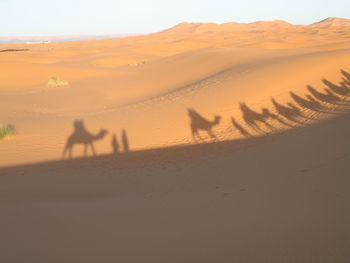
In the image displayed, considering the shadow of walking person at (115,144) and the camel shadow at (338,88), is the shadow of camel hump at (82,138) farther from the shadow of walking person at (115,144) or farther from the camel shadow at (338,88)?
the camel shadow at (338,88)

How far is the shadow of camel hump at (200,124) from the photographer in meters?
9.70

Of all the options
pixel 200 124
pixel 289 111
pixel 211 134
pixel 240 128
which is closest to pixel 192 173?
pixel 211 134

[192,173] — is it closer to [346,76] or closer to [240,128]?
[240,128]

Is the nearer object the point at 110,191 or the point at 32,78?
the point at 110,191

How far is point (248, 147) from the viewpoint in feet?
26.1

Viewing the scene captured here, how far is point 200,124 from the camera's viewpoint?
1034 centimetres

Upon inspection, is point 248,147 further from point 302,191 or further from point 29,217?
point 29,217

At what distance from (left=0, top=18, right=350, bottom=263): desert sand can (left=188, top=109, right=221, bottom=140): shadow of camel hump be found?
6 centimetres

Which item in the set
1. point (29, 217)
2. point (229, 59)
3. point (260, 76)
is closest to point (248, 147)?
point (29, 217)

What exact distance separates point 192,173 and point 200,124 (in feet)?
12.3

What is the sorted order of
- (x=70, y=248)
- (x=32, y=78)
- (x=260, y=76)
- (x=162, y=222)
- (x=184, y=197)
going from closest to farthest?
(x=70, y=248), (x=162, y=222), (x=184, y=197), (x=260, y=76), (x=32, y=78)

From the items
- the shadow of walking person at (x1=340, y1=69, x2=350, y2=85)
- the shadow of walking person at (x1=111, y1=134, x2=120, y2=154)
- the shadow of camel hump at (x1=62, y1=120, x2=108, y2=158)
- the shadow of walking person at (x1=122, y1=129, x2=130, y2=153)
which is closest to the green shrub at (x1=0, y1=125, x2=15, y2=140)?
the shadow of camel hump at (x1=62, y1=120, x2=108, y2=158)

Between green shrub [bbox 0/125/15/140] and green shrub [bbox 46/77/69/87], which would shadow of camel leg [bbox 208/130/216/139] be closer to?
green shrub [bbox 0/125/15/140]

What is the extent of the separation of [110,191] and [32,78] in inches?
796
